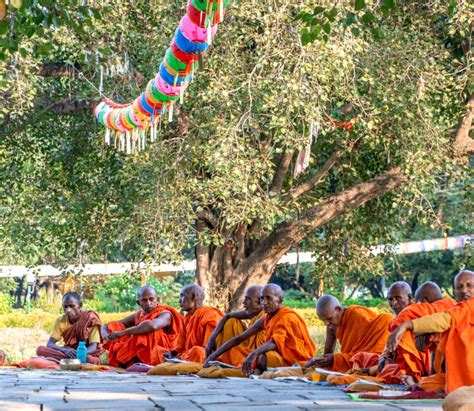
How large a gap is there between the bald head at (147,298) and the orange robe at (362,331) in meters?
3.76

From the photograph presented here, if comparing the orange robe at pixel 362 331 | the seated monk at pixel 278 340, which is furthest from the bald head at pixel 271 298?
the orange robe at pixel 362 331

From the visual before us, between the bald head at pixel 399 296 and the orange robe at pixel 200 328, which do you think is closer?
the bald head at pixel 399 296

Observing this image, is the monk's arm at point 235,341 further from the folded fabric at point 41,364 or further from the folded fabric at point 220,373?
the folded fabric at point 41,364

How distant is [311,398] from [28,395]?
207cm

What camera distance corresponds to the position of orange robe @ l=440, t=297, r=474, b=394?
315 inches

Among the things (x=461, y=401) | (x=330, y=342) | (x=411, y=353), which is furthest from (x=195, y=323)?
(x=461, y=401)

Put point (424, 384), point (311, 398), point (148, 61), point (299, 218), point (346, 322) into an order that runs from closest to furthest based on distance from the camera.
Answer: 1. point (311, 398)
2. point (424, 384)
3. point (346, 322)
4. point (148, 61)
5. point (299, 218)

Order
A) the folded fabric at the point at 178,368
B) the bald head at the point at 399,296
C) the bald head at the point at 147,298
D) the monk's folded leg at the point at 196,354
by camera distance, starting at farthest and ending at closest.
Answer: the bald head at the point at 147,298 < the monk's folded leg at the point at 196,354 < the folded fabric at the point at 178,368 < the bald head at the point at 399,296

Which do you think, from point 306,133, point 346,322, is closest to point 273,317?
point 346,322

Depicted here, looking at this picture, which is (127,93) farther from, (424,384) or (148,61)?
(424,384)

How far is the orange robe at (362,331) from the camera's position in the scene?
1119 cm

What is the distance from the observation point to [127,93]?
14359mm

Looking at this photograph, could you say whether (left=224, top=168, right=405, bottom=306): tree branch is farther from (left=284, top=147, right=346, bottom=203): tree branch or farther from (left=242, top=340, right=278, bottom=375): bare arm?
(left=242, top=340, right=278, bottom=375): bare arm

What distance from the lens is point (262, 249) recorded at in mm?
16656
